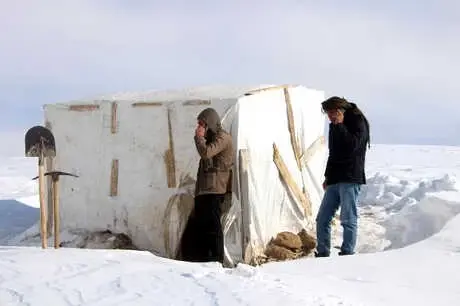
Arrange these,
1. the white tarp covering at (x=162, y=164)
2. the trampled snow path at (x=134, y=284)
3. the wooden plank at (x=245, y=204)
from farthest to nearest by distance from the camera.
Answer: the white tarp covering at (x=162, y=164) → the wooden plank at (x=245, y=204) → the trampled snow path at (x=134, y=284)

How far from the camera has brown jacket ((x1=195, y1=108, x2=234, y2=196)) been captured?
6.35 m

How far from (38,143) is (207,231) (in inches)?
75.1

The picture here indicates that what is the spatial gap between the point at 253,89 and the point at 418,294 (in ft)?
11.8

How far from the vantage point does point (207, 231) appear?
21.5 ft

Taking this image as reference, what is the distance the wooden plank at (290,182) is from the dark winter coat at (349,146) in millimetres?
1372

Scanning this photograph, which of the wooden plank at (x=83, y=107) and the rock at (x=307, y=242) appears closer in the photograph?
the wooden plank at (x=83, y=107)

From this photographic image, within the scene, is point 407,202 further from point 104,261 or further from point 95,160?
point 104,261

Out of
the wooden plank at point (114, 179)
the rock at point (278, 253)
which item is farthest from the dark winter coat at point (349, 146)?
the wooden plank at point (114, 179)

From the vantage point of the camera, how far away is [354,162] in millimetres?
6266

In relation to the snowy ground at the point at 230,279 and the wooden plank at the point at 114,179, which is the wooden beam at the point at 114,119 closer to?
the wooden plank at the point at 114,179

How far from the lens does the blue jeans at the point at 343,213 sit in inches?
249

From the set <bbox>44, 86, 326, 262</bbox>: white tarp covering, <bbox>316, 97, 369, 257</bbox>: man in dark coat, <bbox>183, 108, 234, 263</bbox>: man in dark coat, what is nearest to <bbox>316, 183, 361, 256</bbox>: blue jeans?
<bbox>316, 97, 369, 257</bbox>: man in dark coat

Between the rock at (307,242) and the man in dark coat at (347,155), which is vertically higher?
the man in dark coat at (347,155)

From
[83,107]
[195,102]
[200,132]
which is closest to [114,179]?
[83,107]
